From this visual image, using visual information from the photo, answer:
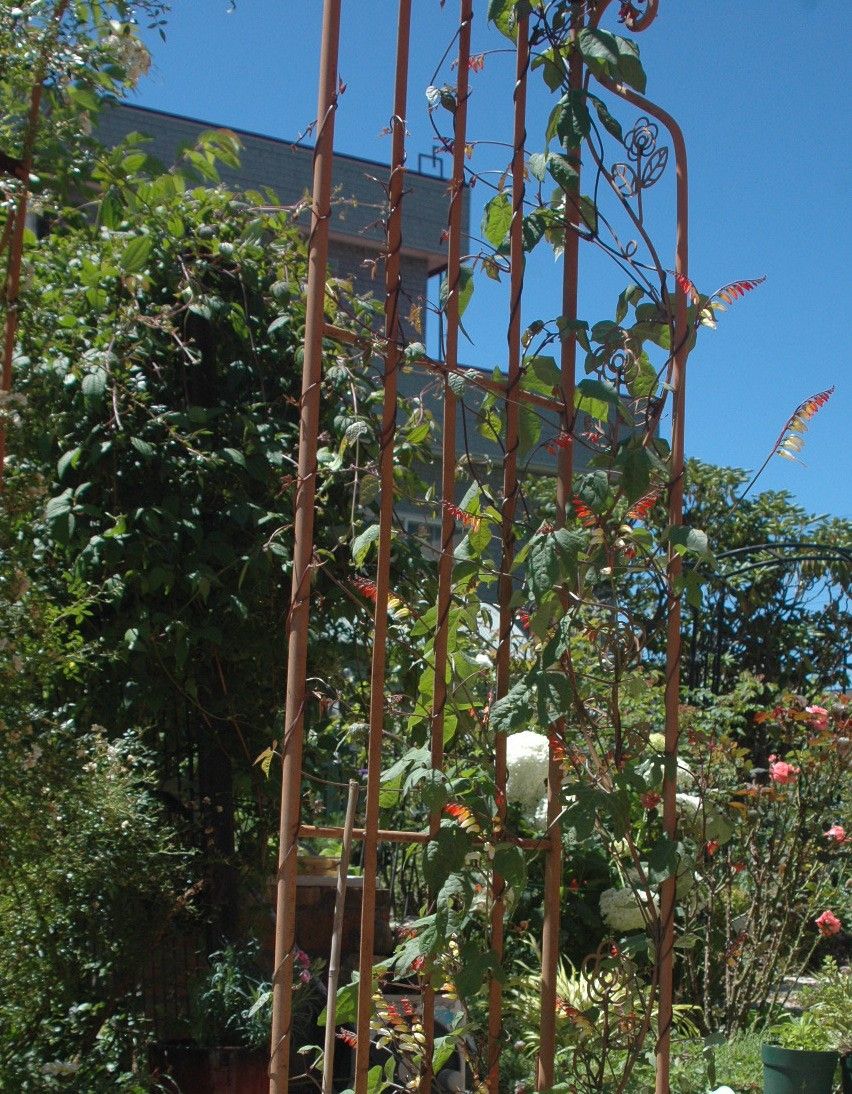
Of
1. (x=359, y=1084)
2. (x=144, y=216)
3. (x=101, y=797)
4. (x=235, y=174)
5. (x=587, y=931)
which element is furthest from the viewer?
(x=235, y=174)

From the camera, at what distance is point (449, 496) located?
1990mm

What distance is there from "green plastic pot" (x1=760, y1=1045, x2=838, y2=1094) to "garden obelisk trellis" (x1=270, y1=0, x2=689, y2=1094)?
1412mm

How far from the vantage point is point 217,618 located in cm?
355

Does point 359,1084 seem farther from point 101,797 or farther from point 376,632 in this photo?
point 101,797

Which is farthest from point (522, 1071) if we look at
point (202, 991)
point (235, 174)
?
point (235, 174)

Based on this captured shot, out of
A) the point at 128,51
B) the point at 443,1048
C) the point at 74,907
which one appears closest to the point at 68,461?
the point at 74,907

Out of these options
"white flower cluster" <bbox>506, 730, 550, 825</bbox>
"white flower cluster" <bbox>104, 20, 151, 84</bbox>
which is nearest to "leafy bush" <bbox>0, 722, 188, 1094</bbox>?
"white flower cluster" <bbox>506, 730, 550, 825</bbox>

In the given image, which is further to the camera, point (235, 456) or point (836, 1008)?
point (836, 1008)

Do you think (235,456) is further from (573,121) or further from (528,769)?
(573,121)

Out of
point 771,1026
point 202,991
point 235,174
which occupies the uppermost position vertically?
point 235,174

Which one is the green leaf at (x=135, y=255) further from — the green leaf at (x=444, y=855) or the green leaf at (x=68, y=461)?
the green leaf at (x=444, y=855)

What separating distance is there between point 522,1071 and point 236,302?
249cm

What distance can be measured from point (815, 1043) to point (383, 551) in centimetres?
260

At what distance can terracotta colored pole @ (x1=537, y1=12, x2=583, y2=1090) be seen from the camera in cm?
193
